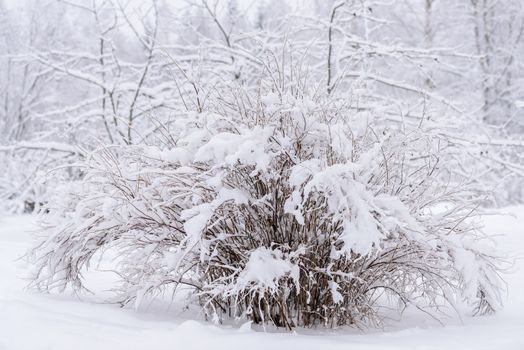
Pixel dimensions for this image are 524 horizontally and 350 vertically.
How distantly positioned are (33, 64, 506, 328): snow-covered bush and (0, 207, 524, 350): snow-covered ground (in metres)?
0.13

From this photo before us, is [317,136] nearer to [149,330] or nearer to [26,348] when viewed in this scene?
[149,330]

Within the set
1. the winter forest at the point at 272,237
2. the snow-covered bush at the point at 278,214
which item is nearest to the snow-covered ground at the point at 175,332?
the winter forest at the point at 272,237

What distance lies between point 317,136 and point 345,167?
382 millimetres

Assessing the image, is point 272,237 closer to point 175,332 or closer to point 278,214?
point 278,214

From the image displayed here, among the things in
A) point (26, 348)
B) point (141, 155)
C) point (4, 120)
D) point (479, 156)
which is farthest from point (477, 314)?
point (4, 120)

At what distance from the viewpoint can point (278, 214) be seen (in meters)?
2.75

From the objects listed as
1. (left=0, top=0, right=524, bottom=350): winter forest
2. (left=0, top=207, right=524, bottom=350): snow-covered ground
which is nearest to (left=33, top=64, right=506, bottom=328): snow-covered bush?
(left=0, top=0, right=524, bottom=350): winter forest

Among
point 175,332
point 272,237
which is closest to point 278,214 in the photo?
point 272,237

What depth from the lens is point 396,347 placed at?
2232 millimetres

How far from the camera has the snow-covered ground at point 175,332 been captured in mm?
2258

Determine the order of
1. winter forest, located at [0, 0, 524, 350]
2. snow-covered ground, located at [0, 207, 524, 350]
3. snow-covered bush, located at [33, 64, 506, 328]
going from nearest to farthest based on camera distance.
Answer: snow-covered ground, located at [0, 207, 524, 350], winter forest, located at [0, 0, 524, 350], snow-covered bush, located at [33, 64, 506, 328]

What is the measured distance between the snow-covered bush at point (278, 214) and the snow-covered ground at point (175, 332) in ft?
0.43

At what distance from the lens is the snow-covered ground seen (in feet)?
7.41

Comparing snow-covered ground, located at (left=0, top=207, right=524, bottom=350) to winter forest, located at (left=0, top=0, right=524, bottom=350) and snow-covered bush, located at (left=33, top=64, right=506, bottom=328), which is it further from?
snow-covered bush, located at (left=33, top=64, right=506, bottom=328)
